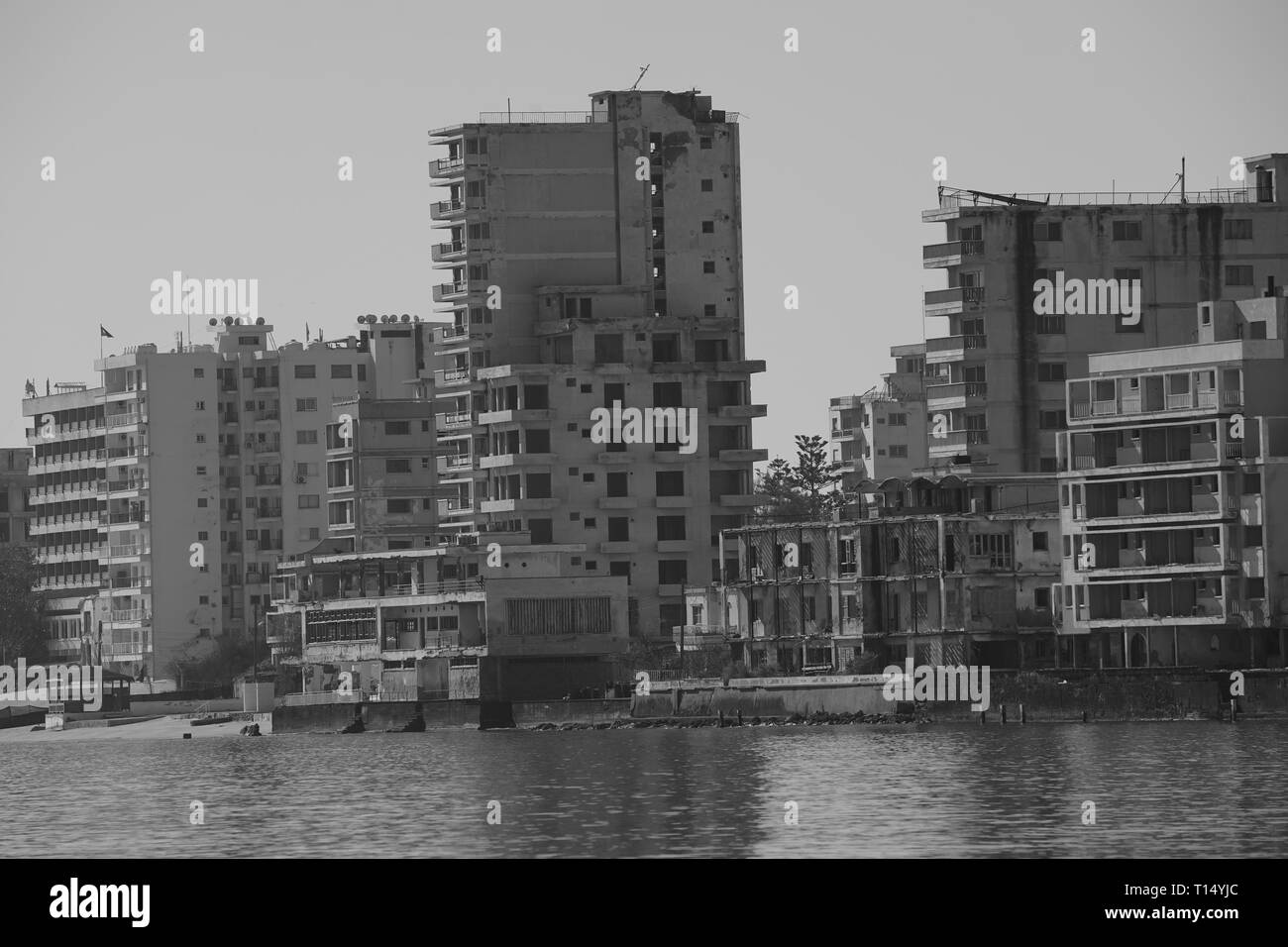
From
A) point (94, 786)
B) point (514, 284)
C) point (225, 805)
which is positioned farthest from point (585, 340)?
point (225, 805)

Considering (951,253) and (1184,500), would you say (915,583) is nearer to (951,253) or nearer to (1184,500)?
(1184,500)

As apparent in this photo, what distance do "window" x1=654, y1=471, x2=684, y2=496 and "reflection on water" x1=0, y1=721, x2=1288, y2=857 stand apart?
41.5m

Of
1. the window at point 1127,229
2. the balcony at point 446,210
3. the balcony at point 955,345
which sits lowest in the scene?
the balcony at point 955,345

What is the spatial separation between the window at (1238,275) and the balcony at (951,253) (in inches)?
598

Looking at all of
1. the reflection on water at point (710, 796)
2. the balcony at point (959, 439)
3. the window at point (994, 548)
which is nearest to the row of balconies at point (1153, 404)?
the window at point (994, 548)

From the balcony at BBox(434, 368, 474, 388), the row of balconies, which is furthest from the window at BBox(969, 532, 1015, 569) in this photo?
the balcony at BBox(434, 368, 474, 388)

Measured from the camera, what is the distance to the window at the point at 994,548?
138500 mm

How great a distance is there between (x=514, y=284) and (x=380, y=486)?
19.6 m

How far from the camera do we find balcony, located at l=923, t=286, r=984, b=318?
16450 centimetres

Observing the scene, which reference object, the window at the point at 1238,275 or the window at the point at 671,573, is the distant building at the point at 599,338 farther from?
the window at the point at 1238,275

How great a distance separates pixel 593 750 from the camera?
124938mm

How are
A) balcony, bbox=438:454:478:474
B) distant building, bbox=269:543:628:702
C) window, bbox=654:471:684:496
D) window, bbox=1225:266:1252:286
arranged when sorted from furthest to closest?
balcony, bbox=438:454:478:474, window, bbox=654:471:684:496, window, bbox=1225:266:1252:286, distant building, bbox=269:543:628:702

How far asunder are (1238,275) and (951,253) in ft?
58.0

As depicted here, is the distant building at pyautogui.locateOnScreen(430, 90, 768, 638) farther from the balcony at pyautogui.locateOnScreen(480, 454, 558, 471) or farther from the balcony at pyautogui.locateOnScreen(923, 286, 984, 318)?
the balcony at pyautogui.locateOnScreen(923, 286, 984, 318)
